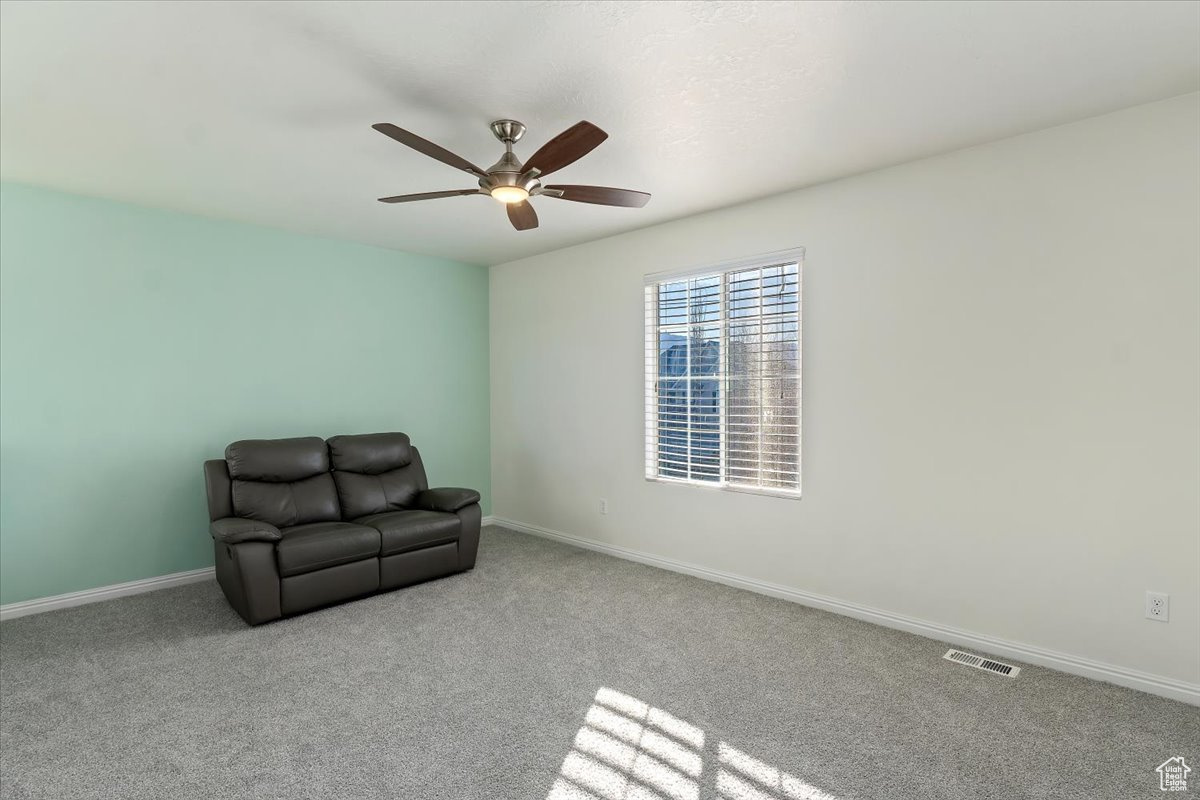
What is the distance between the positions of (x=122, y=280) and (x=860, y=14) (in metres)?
4.53

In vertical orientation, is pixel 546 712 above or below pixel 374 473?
below

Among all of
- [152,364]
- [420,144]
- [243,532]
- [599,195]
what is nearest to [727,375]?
[599,195]

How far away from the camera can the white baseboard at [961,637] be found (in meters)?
2.58

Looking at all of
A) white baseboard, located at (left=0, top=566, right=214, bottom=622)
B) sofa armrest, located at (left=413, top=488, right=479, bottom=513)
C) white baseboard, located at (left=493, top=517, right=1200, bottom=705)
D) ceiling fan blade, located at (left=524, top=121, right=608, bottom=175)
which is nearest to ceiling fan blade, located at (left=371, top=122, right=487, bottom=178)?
ceiling fan blade, located at (left=524, top=121, right=608, bottom=175)

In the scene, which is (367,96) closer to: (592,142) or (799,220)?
(592,142)

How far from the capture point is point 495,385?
5.94m

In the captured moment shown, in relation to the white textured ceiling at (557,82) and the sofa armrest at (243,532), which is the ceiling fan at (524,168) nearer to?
the white textured ceiling at (557,82)

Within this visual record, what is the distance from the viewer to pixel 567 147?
2352mm

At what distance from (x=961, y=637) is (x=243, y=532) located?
397cm

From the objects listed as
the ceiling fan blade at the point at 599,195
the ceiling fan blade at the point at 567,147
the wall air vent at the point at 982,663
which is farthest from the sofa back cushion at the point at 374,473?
the wall air vent at the point at 982,663

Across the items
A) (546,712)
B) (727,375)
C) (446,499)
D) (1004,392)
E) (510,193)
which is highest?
(510,193)

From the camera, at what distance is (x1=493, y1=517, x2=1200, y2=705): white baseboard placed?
2.58 meters

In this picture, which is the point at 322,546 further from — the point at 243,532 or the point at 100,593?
the point at 100,593

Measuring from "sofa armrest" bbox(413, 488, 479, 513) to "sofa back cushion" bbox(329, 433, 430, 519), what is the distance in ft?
0.34
